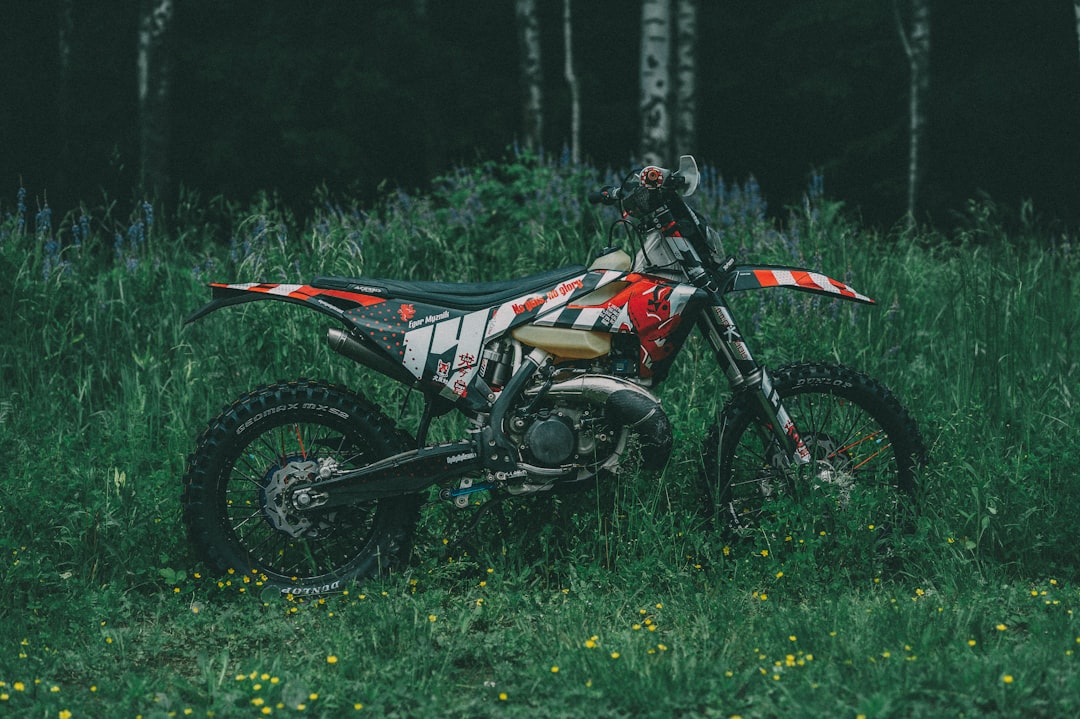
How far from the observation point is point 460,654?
3.92 meters

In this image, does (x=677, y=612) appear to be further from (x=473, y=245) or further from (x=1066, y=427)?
(x=473, y=245)

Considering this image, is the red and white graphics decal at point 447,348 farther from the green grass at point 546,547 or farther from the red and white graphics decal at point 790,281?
the red and white graphics decal at point 790,281

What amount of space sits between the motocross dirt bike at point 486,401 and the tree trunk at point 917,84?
11668 mm

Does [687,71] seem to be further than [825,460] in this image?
Yes

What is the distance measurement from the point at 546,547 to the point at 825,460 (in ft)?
4.13

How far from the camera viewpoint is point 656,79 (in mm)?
10883

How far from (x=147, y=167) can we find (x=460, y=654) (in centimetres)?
1126

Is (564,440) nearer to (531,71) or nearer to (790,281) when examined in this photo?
(790,281)

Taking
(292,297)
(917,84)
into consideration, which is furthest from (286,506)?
(917,84)

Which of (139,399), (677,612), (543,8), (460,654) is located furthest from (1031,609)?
(543,8)

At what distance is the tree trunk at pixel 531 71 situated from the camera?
16500 mm

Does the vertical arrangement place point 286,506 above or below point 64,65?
below

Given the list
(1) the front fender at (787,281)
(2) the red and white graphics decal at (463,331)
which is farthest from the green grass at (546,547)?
(1) the front fender at (787,281)

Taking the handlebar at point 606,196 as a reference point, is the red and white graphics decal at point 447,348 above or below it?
below
